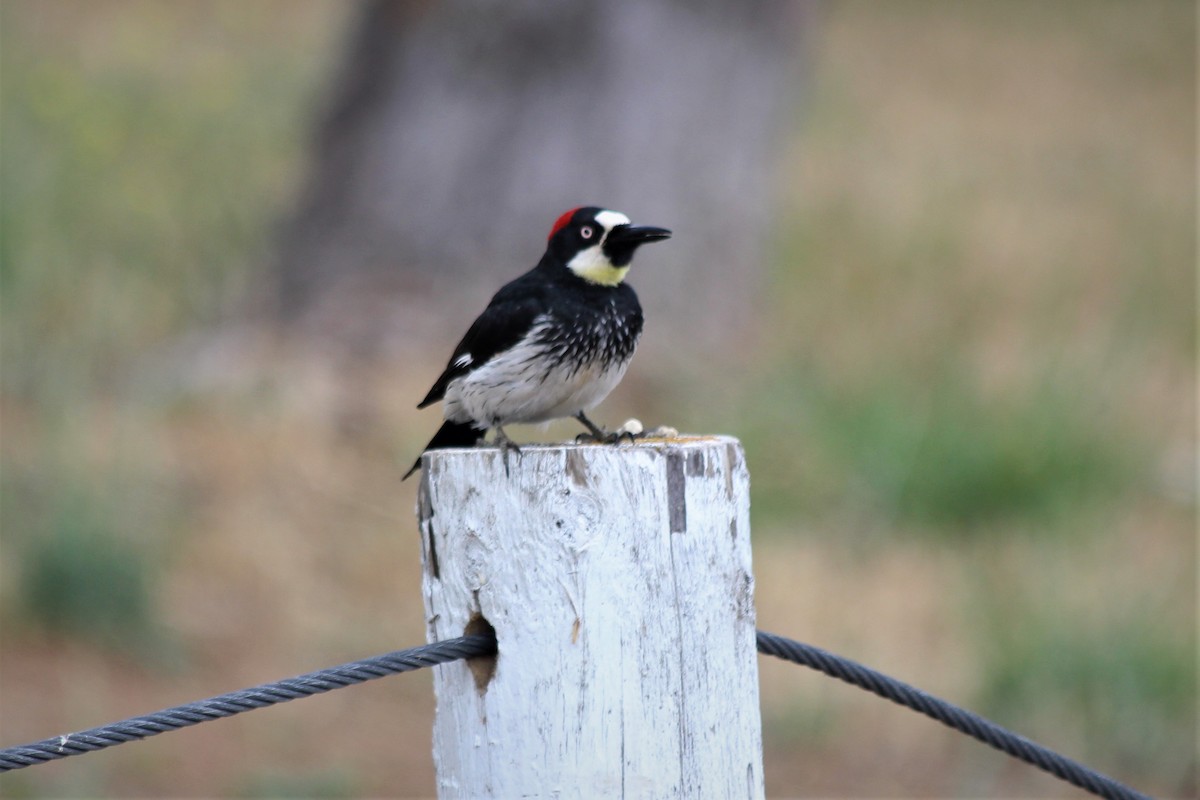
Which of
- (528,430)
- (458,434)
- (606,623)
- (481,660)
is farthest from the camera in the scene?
(528,430)

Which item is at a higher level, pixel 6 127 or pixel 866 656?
pixel 6 127

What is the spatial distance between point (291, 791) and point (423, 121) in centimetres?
412

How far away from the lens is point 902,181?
38.4ft

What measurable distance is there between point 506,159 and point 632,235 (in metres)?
4.33

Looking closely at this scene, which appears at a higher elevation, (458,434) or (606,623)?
(458,434)

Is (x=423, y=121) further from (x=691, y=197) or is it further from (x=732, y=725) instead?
(x=732, y=725)

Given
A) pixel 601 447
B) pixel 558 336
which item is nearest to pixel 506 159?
pixel 558 336

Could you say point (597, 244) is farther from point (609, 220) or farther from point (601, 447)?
point (601, 447)

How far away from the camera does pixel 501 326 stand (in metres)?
3.55

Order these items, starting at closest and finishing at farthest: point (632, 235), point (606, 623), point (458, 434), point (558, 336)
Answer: point (606, 623), point (558, 336), point (632, 235), point (458, 434)

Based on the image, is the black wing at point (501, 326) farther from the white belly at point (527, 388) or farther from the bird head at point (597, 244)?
the bird head at point (597, 244)

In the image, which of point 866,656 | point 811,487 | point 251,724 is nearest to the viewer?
point 251,724

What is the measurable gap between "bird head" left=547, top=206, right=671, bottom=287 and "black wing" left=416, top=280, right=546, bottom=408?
13 centimetres

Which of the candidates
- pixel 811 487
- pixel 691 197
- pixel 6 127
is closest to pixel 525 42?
pixel 691 197
